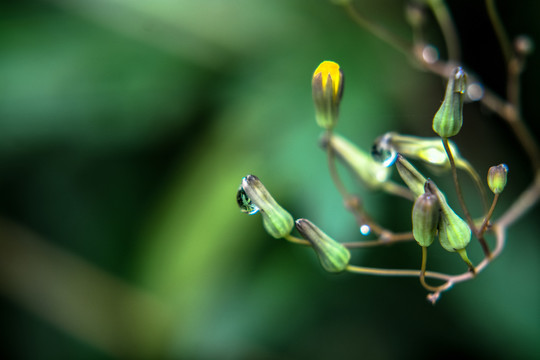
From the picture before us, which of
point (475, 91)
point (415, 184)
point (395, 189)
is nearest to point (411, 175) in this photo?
point (415, 184)

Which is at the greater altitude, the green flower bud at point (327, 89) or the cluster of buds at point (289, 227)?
the green flower bud at point (327, 89)

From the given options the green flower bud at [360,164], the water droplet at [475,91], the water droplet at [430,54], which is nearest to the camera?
the green flower bud at [360,164]

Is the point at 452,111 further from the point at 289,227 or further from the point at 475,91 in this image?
the point at 475,91

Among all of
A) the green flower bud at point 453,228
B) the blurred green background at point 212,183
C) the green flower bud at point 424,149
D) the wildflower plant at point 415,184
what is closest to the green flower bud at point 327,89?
the wildflower plant at point 415,184

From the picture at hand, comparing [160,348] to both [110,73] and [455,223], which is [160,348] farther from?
[455,223]

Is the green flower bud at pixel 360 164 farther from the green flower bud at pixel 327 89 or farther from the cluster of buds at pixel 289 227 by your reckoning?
the cluster of buds at pixel 289 227

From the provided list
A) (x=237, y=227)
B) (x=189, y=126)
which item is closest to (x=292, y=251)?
(x=237, y=227)
